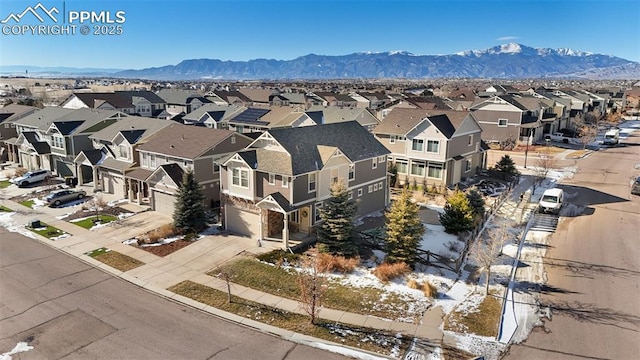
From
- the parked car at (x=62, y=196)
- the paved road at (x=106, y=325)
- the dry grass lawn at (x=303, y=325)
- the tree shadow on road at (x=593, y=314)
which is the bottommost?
the paved road at (x=106, y=325)

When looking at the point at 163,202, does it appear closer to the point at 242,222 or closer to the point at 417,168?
the point at 242,222

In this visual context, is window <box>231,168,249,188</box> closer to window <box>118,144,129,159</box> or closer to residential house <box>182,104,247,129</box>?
window <box>118,144,129,159</box>

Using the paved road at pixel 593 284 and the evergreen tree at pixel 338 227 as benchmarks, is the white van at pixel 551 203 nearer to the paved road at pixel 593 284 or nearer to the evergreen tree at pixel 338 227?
the paved road at pixel 593 284

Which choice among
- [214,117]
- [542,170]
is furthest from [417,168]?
[214,117]

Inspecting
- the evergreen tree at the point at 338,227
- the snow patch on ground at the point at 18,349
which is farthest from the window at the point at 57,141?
the evergreen tree at the point at 338,227

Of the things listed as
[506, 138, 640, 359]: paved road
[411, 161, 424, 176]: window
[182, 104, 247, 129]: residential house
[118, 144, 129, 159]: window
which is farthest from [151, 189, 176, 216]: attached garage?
[182, 104, 247, 129]: residential house

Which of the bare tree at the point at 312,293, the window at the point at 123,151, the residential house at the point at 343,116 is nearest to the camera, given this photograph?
the bare tree at the point at 312,293
